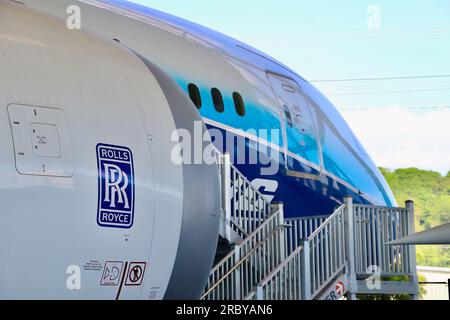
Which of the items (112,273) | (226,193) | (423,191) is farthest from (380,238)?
(423,191)

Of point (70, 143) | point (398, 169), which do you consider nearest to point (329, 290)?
point (70, 143)

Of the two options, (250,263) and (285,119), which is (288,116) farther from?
(250,263)

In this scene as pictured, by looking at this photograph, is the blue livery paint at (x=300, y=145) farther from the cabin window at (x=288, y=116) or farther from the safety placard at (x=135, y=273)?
the safety placard at (x=135, y=273)

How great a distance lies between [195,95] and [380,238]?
149 inches

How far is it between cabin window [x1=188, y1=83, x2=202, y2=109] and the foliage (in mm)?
56296

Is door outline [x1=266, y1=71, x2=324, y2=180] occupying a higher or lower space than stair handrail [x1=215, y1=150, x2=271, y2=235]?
higher

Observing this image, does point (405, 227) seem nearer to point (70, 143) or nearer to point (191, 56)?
point (191, 56)

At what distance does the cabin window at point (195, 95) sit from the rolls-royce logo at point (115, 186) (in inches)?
288

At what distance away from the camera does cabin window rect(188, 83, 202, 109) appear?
14.1 metres

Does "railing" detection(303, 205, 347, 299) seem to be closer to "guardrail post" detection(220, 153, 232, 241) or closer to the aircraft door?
"guardrail post" detection(220, 153, 232, 241)

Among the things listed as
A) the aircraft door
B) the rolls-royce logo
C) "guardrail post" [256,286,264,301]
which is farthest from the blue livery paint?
the rolls-royce logo

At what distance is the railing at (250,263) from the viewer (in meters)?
12.7

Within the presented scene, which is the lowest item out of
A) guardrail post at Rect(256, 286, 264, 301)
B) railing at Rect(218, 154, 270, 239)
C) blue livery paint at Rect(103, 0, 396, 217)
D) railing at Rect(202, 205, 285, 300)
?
guardrail post at Rect(256, 286, 264, 301)
